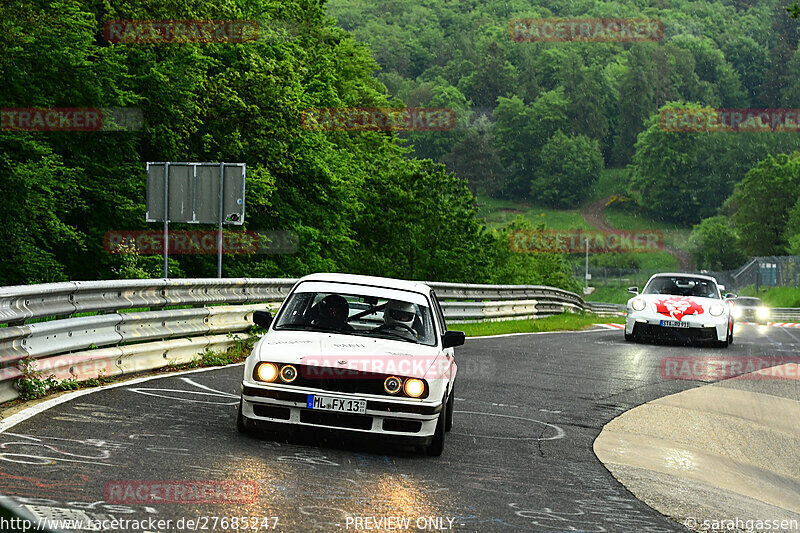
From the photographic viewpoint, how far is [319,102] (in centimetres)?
3919

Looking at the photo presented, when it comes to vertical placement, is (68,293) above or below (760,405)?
above

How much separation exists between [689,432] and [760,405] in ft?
8.04

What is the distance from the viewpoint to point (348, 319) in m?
8.56

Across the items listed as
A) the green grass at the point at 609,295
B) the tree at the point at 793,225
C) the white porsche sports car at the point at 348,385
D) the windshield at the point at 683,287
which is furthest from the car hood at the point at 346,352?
the tree at the point at 793,225

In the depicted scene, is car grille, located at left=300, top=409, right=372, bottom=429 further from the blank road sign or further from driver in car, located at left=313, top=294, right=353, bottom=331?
the blank road sign

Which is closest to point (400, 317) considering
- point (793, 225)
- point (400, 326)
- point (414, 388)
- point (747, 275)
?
point (400, 326)

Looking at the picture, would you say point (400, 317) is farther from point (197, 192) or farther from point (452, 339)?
point (197, 192)

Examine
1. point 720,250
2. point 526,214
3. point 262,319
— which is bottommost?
point 720,250

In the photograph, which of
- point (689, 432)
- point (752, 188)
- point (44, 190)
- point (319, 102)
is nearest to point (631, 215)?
point (752, 188)

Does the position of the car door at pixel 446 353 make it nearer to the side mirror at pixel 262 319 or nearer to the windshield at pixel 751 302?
the side mirror at pixel 262 319

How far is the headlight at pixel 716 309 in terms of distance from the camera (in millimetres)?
19938

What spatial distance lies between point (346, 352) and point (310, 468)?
112cm

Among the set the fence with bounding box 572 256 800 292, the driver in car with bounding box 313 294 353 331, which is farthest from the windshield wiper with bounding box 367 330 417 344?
the fence with bounding box 572 256 800 292

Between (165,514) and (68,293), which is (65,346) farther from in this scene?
(165,514)
